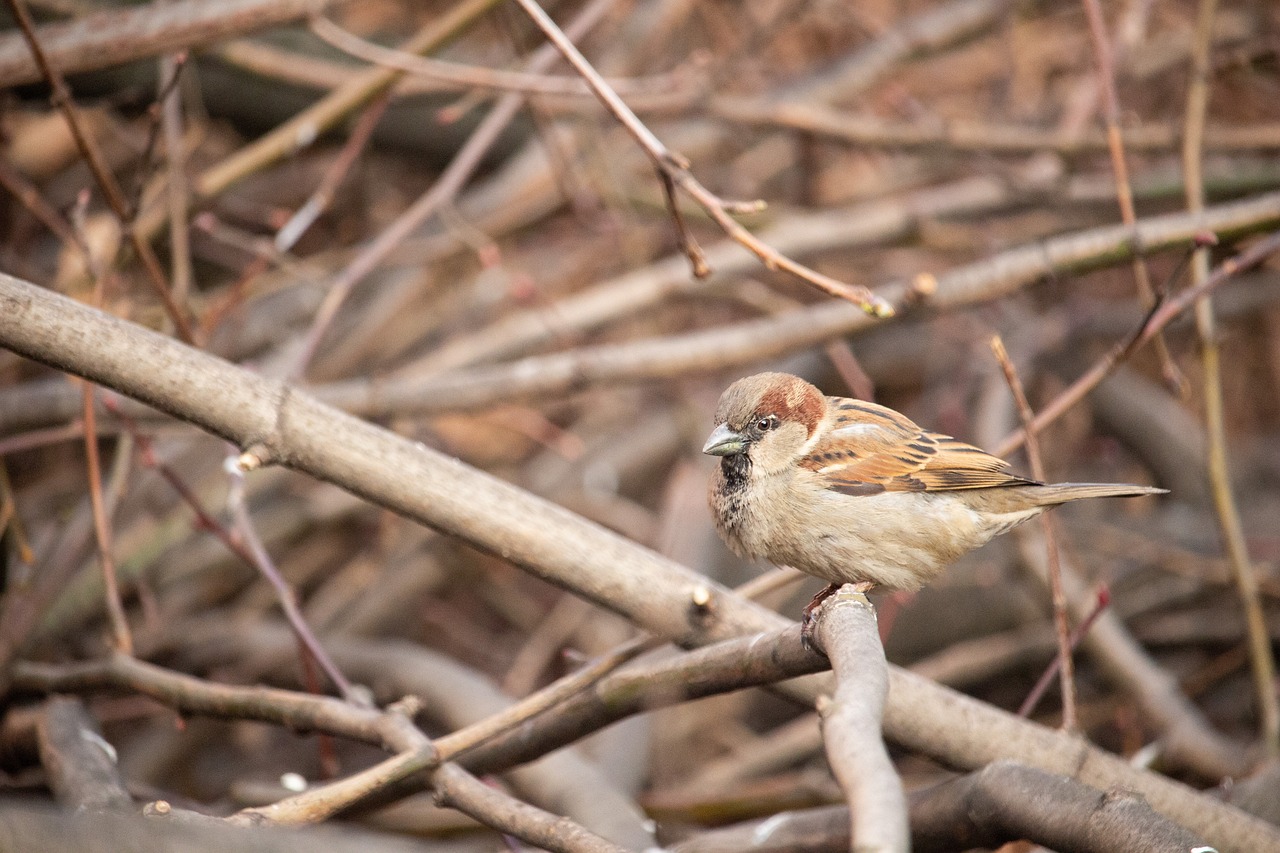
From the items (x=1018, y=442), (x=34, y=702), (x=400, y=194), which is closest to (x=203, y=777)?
(x=34, y=702)

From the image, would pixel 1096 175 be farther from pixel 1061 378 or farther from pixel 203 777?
pixel 203 777

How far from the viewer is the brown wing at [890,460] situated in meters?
2.09

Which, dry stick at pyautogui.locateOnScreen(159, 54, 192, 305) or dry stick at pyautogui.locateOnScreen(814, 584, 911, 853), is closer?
dry stick at pyautogui.locateOnScreen(814, 584, 911, 853)

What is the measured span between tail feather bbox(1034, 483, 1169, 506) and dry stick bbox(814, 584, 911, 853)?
0.65 m

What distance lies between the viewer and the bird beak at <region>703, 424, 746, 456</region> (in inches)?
77.5

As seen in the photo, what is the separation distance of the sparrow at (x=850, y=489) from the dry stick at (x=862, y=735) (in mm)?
458

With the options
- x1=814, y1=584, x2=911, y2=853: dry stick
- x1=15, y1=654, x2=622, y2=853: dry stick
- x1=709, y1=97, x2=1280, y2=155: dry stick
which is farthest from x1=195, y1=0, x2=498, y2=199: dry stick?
x1=814, y1=584, x2=911, y2=853: dry stick

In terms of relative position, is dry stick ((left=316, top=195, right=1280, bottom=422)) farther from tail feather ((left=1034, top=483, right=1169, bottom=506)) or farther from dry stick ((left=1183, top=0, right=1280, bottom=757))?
tail feather ((left=1034, top=483, right=1169, bottom=506))

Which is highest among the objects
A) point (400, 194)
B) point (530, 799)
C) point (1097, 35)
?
point (400, 194)

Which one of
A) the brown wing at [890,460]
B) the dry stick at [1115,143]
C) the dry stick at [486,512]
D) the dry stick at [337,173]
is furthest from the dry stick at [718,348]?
the dry stick at [486,512]

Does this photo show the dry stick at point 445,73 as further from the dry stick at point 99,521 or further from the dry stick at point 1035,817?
the dry stick at point 1035,817

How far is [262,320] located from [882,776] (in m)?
3.95

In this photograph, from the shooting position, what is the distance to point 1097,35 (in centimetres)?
278

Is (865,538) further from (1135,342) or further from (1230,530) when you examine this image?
(1230,530)
